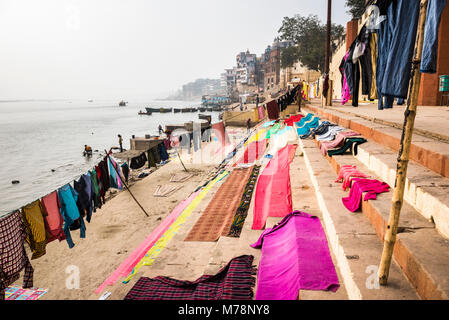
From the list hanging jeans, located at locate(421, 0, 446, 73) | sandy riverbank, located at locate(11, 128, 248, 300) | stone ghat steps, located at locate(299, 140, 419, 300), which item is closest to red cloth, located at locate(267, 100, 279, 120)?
sandy riverbank, located at locate(11, 128, 248, 300)

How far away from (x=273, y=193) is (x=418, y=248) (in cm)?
445

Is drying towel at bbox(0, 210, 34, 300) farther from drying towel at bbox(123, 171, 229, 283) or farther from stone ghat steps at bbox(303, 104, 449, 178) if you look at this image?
stone ghat steps at bbox(303, 104, 449, 178)

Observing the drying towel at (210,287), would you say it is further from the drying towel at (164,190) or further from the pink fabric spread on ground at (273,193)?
the drying towel at (164,190)

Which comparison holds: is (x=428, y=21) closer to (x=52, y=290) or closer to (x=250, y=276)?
(x=250, y=276)

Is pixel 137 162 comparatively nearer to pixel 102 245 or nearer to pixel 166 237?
pixel 102 245

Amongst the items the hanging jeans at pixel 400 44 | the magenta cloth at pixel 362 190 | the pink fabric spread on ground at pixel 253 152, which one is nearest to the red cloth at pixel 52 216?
the magenta cloth at pixel 362 190

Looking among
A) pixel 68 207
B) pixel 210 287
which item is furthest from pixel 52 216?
pixel 210 287

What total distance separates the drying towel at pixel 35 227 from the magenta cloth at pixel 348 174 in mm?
6540

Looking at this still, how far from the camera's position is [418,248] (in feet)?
7.03

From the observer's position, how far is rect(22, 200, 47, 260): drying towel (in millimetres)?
5562

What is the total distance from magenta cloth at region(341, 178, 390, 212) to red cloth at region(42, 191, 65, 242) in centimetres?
666

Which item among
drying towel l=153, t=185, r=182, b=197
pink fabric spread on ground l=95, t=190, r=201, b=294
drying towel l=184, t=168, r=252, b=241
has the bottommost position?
drying towel l=153, t=185, r=182, b=197

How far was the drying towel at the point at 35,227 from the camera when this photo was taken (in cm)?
556
